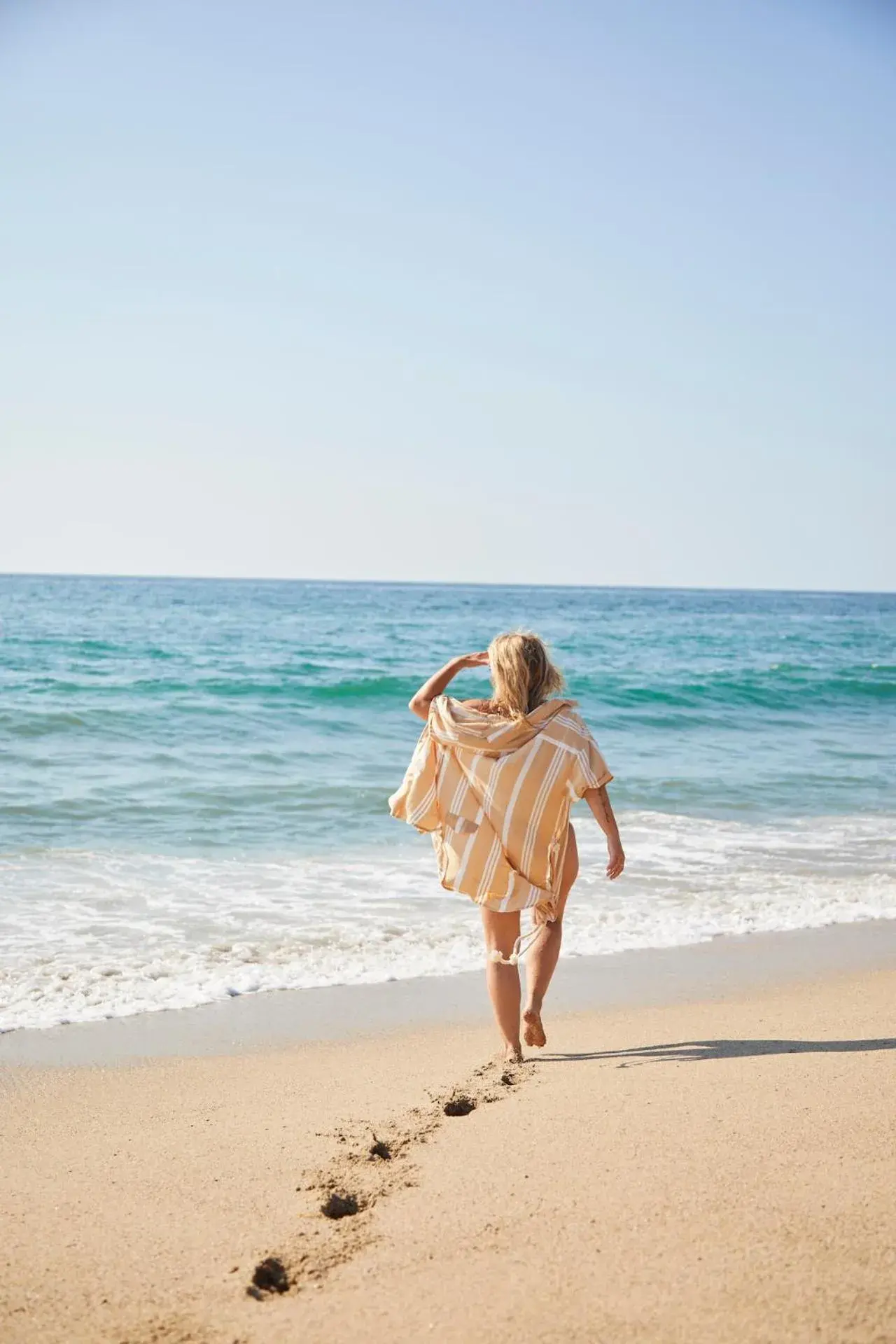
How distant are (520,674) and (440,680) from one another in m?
0.34

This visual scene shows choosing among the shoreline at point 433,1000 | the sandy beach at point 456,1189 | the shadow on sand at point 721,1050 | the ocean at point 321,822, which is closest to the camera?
the sandy beach at point 456,1189

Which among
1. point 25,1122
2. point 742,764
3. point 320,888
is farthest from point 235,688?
point 25,1122

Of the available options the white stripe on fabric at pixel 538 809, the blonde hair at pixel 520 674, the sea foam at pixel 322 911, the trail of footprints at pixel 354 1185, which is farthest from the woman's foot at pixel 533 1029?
the sea foam at pixel 322 911

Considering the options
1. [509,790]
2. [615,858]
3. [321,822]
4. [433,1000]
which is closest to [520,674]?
[509,790]

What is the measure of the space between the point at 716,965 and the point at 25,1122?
342cm

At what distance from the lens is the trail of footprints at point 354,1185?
94.4 inches

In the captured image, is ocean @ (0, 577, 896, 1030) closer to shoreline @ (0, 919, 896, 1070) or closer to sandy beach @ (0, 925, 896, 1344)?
shoreline @ (0, 919, 896, 1070)

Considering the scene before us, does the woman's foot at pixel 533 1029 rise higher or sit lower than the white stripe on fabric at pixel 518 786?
lower

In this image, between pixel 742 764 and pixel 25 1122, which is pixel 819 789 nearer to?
pixel 742 764

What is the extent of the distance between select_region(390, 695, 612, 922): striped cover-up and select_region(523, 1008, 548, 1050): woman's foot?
0.35m

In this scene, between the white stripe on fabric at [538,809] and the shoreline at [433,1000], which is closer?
the white stripe on fabric at [538,809]

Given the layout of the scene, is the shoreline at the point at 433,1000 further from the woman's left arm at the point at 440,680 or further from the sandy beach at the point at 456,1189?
the woman's left arm at the point at 440,680

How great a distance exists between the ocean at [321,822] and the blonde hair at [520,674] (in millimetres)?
1856

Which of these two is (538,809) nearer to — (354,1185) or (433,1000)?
(433,1000)
